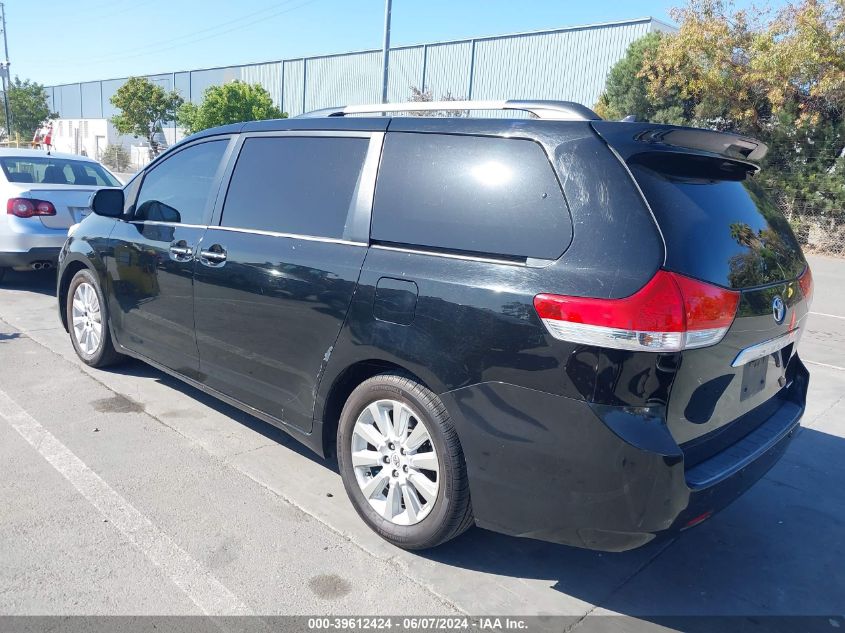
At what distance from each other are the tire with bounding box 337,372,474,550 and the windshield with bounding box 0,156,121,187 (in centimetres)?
688

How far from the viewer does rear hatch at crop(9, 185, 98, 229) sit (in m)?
7.68

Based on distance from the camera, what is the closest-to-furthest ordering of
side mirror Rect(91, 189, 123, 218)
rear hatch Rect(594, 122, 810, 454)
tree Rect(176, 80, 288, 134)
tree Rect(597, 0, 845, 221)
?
1. rear hatch Rect(594, 122, 810, 454)
2. side mirror Rect(91, 189, 123, 218)
3. tree Rect(597, 0, 845, 221)
4. tree Rect(176, 80, 288, 134)

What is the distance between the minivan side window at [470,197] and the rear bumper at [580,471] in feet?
1.90

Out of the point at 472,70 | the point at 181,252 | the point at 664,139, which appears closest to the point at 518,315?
the point at 664,139

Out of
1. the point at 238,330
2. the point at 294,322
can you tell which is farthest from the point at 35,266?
the point at 294,322

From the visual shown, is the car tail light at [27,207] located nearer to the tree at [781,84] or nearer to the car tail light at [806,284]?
the car tail light at [806,284]

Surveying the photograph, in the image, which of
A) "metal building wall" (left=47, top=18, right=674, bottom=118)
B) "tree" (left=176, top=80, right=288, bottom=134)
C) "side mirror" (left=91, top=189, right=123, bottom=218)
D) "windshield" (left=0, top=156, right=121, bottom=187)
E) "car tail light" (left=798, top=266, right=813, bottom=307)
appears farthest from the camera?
"tree" (left=176, top=80, right=288, bottom=134)

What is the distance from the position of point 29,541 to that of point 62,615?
61 cm

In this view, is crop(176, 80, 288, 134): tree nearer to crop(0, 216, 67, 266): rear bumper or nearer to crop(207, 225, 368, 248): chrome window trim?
crop(0, 216, 67, 266): rear bumper

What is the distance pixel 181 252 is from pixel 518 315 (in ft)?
8.11

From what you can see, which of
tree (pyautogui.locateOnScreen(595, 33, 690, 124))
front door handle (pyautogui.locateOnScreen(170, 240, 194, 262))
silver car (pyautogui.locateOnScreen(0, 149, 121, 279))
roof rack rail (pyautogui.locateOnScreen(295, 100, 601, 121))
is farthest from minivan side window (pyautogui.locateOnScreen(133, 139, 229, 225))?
tree (pyautogui.locateOnScreen(595, 33, 690, 124))

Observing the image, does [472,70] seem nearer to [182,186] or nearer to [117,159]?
[117,159]

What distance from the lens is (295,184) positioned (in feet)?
11.8

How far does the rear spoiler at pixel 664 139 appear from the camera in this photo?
2.57m
